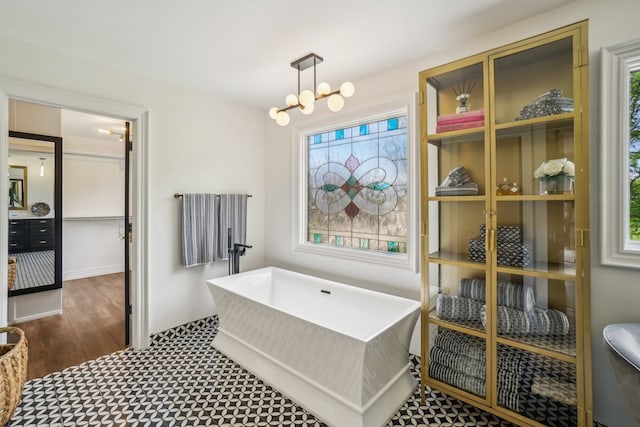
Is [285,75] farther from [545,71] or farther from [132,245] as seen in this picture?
[132,245]

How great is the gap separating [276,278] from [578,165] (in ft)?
8.39

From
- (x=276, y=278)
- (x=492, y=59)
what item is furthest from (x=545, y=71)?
(x=276, y=278)

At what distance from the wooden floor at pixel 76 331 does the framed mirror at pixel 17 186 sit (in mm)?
1336

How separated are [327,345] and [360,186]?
1.58 metres

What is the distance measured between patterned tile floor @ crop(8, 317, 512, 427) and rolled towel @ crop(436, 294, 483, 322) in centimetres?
59

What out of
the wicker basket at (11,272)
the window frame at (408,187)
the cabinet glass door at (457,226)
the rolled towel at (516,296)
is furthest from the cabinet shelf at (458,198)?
the wicker basket at (11,272)

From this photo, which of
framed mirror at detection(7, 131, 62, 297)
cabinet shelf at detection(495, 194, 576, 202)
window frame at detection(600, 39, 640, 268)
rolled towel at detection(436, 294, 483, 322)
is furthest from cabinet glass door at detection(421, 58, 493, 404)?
framed mirror at detection(7, 131, 62, 297)

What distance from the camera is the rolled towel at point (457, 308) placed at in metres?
A: 1.81

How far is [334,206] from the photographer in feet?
10.2

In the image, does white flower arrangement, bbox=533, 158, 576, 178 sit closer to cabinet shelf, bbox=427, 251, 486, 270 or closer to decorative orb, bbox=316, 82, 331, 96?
cabinet shelf, bbox=427, 251, 486, 270

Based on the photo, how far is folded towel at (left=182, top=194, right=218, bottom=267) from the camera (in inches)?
113

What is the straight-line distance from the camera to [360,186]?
2.87 meters

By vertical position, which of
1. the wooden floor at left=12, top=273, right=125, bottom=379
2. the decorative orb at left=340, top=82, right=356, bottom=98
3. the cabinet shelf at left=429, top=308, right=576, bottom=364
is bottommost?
the wooden floor at left=12, top=273, right=125, bottom=379

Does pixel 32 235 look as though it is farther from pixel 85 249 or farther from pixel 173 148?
pixel 173 148
